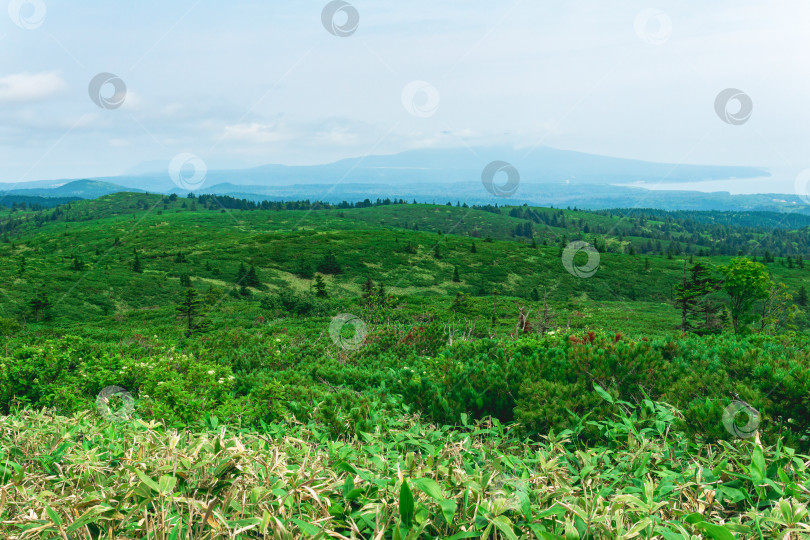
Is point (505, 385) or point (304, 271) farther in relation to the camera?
point (304, 271)

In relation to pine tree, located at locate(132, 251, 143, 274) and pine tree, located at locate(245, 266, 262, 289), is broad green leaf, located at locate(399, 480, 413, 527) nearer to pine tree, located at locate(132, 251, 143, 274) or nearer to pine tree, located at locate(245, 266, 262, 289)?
pine tree, located at locate(245, 266, 262, 289)

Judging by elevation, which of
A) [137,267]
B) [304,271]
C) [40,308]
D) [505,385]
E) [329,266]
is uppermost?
[505,385]

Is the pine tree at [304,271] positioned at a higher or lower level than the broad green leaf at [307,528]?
lower

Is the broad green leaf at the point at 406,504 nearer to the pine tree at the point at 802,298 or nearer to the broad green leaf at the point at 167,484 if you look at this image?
the broad green leaf at the point at 167,484

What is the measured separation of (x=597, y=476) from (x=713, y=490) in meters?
0.58

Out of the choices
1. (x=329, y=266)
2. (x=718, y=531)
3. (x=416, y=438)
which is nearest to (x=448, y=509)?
(x=718, y=531)

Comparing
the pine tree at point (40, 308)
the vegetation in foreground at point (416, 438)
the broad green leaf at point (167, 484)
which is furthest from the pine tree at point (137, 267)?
the broad green leaf at point (167, 484)

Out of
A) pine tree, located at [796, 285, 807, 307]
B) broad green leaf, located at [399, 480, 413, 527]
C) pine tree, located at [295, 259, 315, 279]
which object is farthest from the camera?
pine tree, located at [796, 285, 807, 307]

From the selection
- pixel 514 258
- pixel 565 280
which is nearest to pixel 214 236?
pixel 514 258

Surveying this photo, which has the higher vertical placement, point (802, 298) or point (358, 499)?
point (358, 499)

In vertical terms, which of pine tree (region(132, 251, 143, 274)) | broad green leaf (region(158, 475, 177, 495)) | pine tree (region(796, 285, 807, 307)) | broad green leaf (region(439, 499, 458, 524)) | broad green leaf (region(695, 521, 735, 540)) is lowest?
pine tree (region(796, 285, 807, 307))

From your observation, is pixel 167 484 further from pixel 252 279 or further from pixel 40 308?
pixel 252 279

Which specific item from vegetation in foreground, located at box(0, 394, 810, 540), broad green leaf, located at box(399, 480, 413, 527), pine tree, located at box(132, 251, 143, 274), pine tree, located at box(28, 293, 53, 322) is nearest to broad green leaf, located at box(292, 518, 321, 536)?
vegetation in foreground, located at box(0, 394, 810, 540)

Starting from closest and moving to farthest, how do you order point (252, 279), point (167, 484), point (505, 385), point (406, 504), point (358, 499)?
point (406, 504), point (167, 484), point (358, 499), point (505, 385), point (252, 279)
